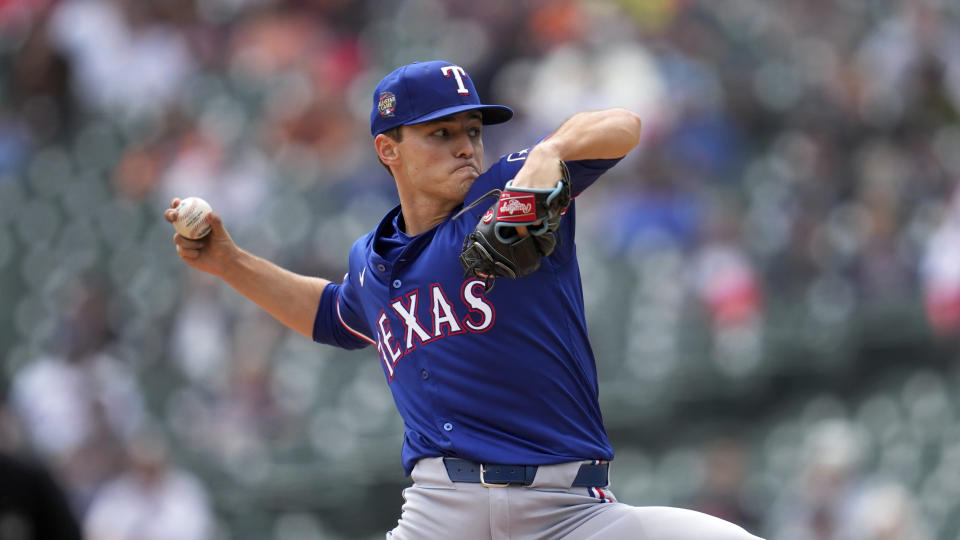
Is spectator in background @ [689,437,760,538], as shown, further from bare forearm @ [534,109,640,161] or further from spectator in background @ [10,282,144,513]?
bare forearm @ [534,109,640,161]

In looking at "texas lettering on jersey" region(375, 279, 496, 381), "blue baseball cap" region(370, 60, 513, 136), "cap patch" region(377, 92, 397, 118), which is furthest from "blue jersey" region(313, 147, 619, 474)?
"cap patch" region(377, 92, 397, 118)

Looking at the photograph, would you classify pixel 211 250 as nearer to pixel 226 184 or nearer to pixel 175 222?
pixel 175 222

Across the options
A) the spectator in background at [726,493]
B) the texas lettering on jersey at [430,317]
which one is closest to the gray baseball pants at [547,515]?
the texas lettering on jersey at [430,317]

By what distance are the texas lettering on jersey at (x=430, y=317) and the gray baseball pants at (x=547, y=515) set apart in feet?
1.18

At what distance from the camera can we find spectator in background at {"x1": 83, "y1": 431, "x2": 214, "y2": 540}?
25.5 ft

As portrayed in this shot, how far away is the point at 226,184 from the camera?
33.8 feet

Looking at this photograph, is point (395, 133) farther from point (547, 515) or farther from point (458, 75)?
point (547, 515)

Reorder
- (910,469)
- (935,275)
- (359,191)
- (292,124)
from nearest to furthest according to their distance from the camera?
(910,469) → (935,275) → (359,191) → (292,124)

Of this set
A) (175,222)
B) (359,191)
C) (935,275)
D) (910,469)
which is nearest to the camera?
(175,222)

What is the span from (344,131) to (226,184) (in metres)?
1.04

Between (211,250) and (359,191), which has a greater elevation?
(359,191)

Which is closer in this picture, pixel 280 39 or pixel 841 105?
pixel 841 105

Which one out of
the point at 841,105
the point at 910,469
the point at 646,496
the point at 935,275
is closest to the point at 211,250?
the point at 646,496

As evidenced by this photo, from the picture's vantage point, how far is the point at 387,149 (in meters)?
3.62
